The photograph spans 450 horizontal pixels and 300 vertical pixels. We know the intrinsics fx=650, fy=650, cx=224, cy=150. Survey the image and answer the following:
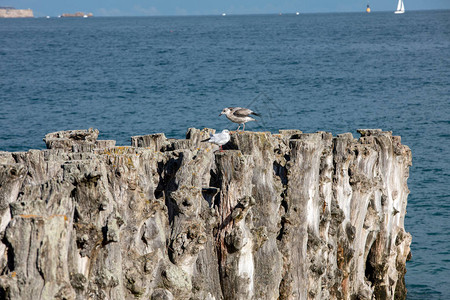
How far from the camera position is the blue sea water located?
23.3m

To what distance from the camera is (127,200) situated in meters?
8.23

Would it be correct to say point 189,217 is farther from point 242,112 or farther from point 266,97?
point 266,97

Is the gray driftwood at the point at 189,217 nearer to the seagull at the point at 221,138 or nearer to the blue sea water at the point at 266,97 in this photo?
the seagull at the point at 221,138

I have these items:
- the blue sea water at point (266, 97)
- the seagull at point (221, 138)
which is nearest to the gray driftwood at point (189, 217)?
the seagull at point (221, 138)

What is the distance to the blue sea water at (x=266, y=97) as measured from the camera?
2333 cm

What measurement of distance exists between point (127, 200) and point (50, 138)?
3.29 m

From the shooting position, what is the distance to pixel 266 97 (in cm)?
4206

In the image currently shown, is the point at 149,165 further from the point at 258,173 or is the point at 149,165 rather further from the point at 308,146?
the point at 308,146

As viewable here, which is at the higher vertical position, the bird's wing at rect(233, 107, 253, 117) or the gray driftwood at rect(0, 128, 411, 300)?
the bird's wing at rect(233, 107, 253, 117)

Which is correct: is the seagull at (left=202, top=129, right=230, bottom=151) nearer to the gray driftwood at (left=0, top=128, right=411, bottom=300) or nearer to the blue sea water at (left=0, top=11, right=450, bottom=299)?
the gray driftwood at (left=0, top=128, right=411, bottom=300)

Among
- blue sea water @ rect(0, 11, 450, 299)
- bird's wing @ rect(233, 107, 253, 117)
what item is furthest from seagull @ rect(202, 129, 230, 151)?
blue sea water @ rect(0, 11, 450, 299)

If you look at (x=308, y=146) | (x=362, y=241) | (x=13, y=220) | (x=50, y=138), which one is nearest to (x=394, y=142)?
(x=362, y=241)

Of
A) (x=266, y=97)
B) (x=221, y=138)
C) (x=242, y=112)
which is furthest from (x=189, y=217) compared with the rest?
(x=266, y=97)

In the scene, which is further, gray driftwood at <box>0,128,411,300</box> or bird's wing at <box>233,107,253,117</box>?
bird's wing at <box>233,107,253,117</box>
